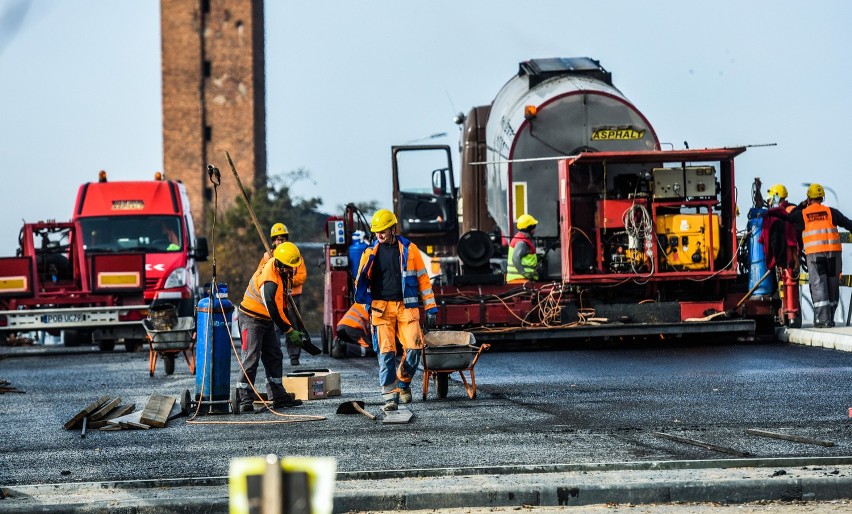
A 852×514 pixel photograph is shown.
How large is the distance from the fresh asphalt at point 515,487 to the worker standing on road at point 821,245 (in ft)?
40.8

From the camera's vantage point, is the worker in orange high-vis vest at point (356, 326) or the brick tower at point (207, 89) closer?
the worker in orange high-vis vest at point (356, 326)

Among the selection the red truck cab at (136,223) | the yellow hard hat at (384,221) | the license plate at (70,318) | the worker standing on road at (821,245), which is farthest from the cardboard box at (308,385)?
the red truck cab at (136,223)

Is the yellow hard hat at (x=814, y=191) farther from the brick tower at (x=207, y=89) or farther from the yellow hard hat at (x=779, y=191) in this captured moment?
the brick tower at (x=207, y=89)

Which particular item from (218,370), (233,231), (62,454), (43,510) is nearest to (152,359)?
(218,370)

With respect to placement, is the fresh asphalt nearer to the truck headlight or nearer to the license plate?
the license plate

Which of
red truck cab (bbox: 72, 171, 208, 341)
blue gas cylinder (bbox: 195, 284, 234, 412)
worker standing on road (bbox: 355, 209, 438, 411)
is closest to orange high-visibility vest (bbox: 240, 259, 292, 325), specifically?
blue gas cylinder (bbox: 195, 284, 234, 412)

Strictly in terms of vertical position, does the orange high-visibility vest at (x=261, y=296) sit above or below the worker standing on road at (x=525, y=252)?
below

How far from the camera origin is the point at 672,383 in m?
14.2

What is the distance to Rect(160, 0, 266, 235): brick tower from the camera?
8281 centimetres

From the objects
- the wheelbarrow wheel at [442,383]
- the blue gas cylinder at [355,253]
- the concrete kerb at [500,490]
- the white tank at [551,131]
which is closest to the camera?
the concrete kerb at [500,490]

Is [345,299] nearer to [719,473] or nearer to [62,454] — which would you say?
[62,454]

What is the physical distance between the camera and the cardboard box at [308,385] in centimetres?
1379

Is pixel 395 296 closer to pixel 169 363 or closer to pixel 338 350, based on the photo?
pixel 169 363

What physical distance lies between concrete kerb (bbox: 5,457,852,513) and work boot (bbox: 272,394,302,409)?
503cm
